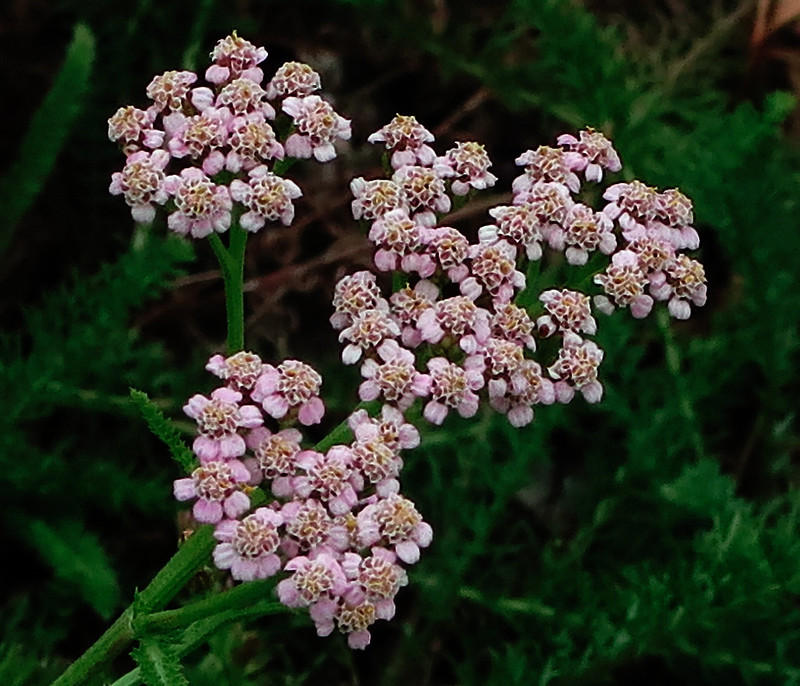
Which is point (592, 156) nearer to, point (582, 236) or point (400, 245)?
point (582, 236)

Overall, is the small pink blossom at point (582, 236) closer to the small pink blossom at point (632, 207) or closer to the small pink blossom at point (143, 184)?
the small pink blossom at point (632, 207)

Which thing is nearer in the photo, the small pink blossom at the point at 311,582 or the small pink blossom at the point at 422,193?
the small pink blossom at the point at 311,582

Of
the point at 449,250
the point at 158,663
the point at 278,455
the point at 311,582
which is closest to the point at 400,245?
the point at 449,250

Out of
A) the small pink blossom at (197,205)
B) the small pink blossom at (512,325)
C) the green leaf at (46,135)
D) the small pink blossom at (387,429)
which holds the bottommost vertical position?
the green leaf at (46,135)

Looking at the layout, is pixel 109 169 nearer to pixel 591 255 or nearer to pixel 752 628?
pixel 591 255

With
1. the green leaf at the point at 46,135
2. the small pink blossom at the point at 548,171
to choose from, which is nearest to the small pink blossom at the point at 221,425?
the small pink blossom at the point at 548,171

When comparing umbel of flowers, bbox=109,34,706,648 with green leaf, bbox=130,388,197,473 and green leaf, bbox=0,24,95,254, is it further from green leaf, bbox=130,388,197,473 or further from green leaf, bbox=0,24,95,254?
green leaf, bbox=0,24,95,254
